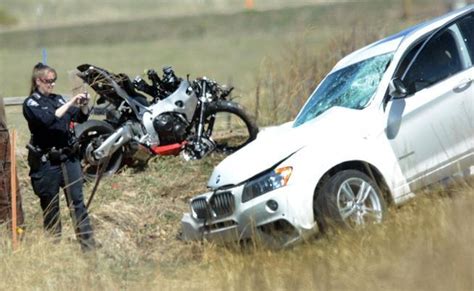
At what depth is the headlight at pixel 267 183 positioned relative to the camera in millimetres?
8805

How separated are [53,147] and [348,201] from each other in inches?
111

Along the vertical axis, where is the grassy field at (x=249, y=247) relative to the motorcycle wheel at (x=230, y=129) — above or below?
below

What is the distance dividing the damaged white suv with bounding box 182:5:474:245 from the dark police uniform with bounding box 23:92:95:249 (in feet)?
3.21

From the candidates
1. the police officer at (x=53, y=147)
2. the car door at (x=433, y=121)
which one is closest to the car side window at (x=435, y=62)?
the car door at (x=433, y=121)

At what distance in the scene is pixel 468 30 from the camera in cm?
973

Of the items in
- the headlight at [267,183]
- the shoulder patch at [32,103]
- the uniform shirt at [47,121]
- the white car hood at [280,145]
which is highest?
the shoulder patch at [32,103]

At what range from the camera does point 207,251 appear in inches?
361

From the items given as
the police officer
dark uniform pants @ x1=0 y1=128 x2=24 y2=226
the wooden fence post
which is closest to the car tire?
the police officer

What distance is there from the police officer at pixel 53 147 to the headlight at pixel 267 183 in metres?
1.61

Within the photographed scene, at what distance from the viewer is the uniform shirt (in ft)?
31.5

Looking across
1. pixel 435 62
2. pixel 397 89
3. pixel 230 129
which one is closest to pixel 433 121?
pixel 397 89

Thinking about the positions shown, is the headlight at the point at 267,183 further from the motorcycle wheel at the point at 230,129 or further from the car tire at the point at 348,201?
the motorcycle wheel at the point at 230,129

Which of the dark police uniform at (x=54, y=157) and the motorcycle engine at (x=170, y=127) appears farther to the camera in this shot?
the motorcycle engine at (x=170, y=127)

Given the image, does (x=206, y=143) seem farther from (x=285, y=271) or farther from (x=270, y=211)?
(x=285, y=271)
